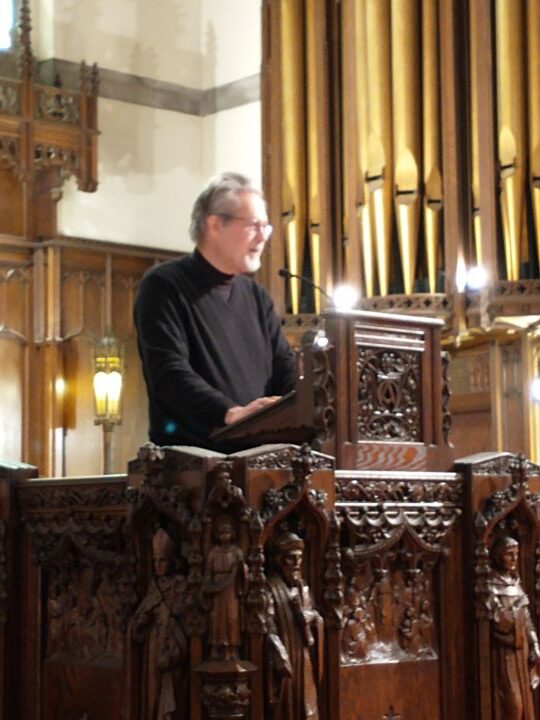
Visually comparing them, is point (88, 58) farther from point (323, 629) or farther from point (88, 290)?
point (323, 629)

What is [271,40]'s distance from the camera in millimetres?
9969

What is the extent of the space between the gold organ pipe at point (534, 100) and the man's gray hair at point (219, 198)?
14.1 feet

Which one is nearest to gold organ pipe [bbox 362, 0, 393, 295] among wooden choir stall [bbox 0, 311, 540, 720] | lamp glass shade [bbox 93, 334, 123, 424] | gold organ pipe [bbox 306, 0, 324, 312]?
gold organ pipe [bbox 306, 0, 324, 312]

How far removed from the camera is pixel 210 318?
4.23 meters

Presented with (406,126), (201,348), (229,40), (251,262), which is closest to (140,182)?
(229,40)

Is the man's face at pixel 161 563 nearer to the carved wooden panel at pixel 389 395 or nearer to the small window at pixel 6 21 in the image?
the carved wooden panel at pixel 389 395

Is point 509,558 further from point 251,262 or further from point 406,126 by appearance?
point 406,126

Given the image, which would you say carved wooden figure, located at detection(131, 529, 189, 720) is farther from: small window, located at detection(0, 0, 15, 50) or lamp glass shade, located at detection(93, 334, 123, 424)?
small window, located at detection(0, 0, 15, 50)

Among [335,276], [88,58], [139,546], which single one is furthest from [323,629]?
[88,58]

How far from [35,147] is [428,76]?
2.73 m

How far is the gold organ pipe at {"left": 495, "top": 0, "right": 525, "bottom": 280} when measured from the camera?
839 centimetres

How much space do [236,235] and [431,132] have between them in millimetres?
4800

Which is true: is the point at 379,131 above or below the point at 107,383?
above

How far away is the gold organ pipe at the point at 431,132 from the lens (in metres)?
8.74
